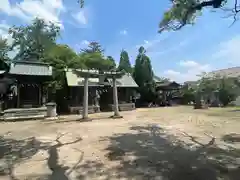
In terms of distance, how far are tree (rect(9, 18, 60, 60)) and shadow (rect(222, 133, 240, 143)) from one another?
1131 inches

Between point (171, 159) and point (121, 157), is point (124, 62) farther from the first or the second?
point (171, 159)

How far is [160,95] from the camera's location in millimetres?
31219

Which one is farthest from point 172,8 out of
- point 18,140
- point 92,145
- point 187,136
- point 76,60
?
point 76,60

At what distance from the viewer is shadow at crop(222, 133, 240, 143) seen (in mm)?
7390

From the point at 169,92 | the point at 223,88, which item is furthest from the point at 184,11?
the point at 169,92

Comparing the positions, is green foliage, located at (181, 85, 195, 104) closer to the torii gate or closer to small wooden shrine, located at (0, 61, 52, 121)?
the torii gate

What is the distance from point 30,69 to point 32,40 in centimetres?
1720

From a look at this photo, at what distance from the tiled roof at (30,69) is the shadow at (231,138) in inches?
553

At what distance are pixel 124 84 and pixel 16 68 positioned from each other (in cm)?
1069

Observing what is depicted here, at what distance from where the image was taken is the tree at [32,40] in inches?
1264

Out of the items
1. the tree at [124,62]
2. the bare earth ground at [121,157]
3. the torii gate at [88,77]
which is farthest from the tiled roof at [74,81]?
the tree at [124,62]

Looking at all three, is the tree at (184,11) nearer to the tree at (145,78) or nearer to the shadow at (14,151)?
the shadow at (14,151)

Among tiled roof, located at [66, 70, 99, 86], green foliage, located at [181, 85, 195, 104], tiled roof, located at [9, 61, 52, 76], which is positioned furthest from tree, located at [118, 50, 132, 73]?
tiled roof, located at [9, 61, 52, 76]

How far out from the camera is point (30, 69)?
695 inches
